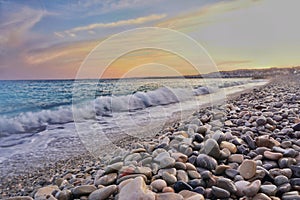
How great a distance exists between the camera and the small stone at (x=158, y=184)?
1.40 m

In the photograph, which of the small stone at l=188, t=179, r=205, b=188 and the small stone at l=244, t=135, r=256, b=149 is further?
the small stone at l=244, t=135, r=256, b=149

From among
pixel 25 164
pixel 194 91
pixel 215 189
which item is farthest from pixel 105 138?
pixel 194 91

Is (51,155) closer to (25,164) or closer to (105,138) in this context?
(25,164)

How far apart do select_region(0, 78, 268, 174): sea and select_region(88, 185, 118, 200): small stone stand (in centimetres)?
152

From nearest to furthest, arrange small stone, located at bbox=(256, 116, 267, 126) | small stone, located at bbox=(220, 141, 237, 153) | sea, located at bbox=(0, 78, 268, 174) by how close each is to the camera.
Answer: small stone, located at bbox=(220, 141, 237, 153) < small stone, located at bbox=(256, 116, 267, 126) < sea, located at bbox=(0, 78, 268, 174)

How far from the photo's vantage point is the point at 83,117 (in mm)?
5117

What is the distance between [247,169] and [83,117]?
3.96m

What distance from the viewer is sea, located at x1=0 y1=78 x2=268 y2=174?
317 cm

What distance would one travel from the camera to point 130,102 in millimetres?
5953

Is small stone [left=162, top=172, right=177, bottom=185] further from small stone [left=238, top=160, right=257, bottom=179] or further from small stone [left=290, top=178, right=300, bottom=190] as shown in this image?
small stone [left=290, top=178, right=300, bottom=190]

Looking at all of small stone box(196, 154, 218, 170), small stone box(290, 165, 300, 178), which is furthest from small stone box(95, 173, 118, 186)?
small stone box(290, 165, 300, 178)

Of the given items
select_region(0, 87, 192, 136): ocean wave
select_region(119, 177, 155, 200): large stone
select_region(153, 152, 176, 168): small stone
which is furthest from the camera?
select_region(0, 87, 192, 136): ocean wave

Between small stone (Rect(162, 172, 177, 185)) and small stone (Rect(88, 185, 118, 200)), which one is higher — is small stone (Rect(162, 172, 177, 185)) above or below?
above

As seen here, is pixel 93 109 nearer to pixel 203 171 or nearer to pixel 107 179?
pixel 107 179
